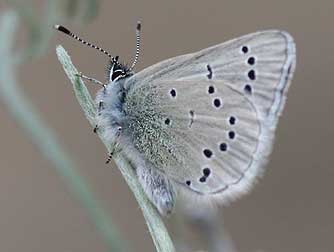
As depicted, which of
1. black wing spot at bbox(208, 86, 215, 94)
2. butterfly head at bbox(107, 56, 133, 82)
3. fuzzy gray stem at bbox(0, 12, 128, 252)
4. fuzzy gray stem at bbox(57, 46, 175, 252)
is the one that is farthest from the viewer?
fuzzy gray stem at bbox(0, 12, 128, 252)

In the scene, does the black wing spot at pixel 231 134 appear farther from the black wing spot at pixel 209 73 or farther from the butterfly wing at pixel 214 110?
the black wing spot at pixel 209 73

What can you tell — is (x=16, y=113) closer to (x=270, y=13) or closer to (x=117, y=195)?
(x=117, y=195)

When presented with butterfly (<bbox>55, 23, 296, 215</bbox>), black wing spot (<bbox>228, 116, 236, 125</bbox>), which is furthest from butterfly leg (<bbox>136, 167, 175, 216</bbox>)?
black wing spot (<bbox>228, 116, 236, 125</bbox>)

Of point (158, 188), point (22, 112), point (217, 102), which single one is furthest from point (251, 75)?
point (22, 112)

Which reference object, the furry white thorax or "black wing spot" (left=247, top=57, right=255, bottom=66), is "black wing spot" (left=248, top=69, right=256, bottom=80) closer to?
"black wing spot" (left=247, top=57, right=255, bottom=66)

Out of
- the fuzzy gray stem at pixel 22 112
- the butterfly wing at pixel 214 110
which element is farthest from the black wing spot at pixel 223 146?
the fuzzy gray stem at pixel 22 112

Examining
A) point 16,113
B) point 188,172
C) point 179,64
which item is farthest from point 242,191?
point 16,113
